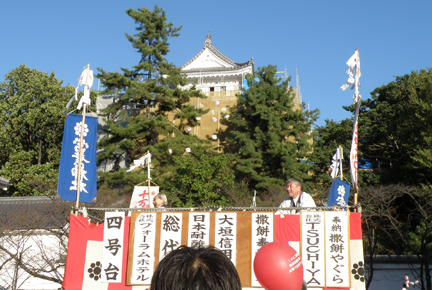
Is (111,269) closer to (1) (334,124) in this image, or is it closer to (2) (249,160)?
(2) (249,160)

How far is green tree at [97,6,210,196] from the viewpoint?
724 inches

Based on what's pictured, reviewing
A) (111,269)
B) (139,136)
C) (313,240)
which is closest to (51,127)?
(139,136)

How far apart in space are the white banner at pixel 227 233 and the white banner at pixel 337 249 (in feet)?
4.48

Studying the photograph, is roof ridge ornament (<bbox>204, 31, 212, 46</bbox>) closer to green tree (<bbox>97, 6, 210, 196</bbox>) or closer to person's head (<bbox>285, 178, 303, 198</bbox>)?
green tree (<bbox>97, 6, 210, 196</bbox>)

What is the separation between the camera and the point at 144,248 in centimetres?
574

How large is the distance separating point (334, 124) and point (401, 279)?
10998 millimetres

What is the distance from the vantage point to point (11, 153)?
72.5 feet

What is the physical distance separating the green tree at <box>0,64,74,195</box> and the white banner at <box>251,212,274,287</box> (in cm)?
1747

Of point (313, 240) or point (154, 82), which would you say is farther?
point (154, 82)

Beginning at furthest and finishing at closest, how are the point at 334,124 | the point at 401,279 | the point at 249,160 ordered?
1. the point at 334,124
2. the point at 249,160
3. the point at 401,279

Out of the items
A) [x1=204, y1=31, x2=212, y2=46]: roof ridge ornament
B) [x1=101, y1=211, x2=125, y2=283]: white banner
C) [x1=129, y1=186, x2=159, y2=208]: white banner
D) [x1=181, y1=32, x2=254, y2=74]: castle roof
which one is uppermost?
[x1=204, y1=31, x2=212, y2=46]: roof ridge ornament

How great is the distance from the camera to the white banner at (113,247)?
5762 mm

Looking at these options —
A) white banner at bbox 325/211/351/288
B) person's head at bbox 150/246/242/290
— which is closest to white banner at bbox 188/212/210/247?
white banner at bbox 325/211/351/288

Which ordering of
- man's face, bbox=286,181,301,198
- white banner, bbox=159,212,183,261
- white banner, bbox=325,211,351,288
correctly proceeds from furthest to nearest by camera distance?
man's face, bbox=286,181,301,198
white banner, bbox=159,212,183,261
white banner, bbox=325,211,351,288
